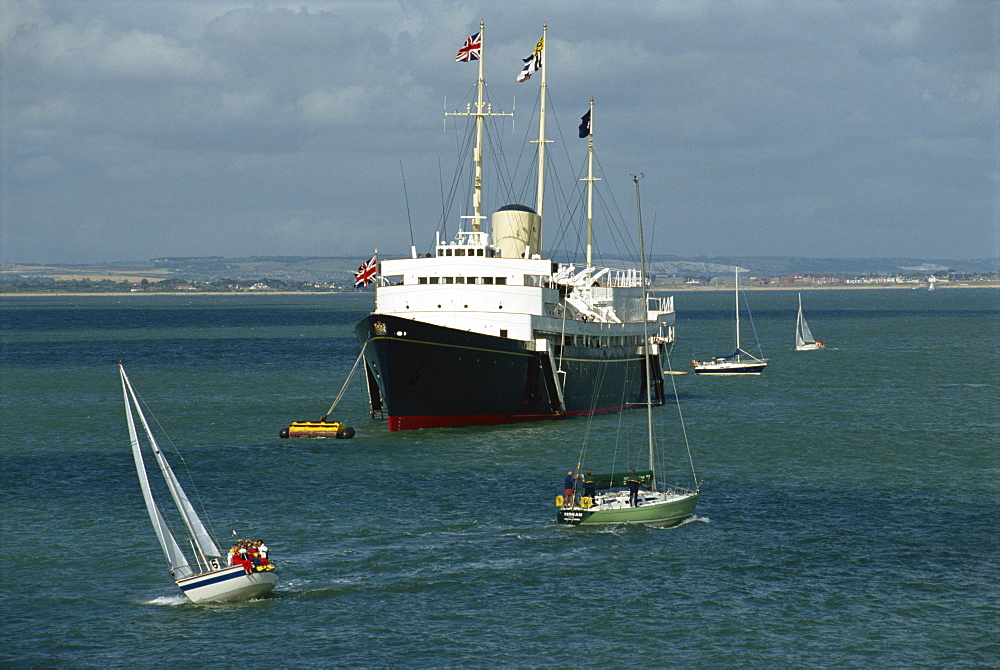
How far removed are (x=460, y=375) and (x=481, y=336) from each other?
2631mm

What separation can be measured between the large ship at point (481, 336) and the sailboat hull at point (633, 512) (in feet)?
→ 68.1

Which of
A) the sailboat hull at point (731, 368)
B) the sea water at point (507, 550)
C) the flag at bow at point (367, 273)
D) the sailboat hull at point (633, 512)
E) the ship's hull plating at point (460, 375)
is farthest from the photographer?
the sailboat hull at point (731, 368)

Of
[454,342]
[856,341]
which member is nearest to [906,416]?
[454,342]

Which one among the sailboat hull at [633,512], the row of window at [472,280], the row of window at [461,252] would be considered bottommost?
the sailboat hull at [633,512]

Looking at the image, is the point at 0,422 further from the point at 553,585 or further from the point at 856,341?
the point at 856,341

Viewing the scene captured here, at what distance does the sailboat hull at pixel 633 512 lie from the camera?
143ft

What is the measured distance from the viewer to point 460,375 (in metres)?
66.6

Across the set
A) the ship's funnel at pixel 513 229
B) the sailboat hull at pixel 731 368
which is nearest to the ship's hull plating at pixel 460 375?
the ship's funnel at pixel 513 229

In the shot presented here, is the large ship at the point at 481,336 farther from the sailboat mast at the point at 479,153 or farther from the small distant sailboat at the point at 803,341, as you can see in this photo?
the small distant sailboat at the point at 803,341

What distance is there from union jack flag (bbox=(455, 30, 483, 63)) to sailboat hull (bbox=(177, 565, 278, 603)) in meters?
46.3

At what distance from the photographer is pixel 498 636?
32750 mm

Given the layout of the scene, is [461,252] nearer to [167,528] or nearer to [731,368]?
[167,528]

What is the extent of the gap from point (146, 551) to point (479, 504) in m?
13.4

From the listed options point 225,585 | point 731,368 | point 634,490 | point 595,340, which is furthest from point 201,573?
point 731,368
